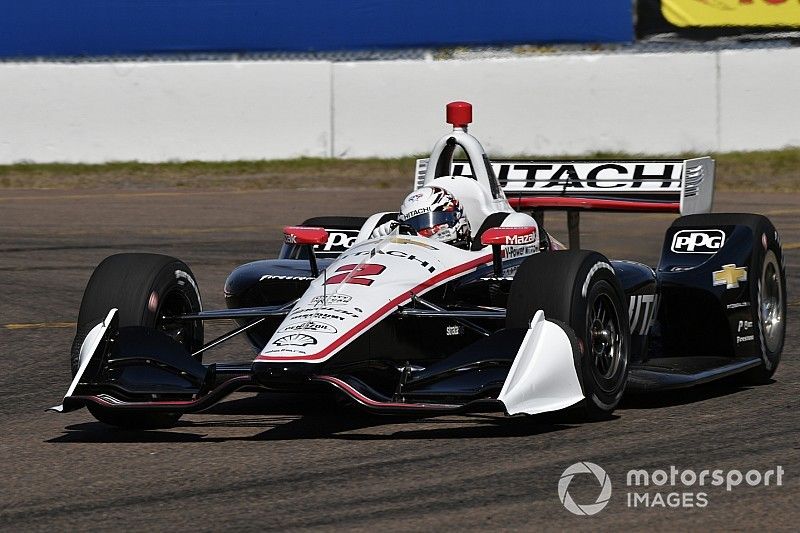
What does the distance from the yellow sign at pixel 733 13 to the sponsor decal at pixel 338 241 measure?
13612mm

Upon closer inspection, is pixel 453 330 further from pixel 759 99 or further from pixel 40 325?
pixel 759 99

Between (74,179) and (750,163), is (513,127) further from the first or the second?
(74,179)

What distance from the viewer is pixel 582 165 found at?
31.4 ft

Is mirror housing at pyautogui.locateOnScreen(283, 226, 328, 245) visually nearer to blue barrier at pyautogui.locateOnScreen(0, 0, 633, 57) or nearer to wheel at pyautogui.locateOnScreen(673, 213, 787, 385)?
wheel at pyautogui.locateOnScreen(673, 213, 787, 385)

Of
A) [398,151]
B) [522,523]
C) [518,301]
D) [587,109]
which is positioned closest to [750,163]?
[587,109]

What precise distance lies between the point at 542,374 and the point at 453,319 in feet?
2.44

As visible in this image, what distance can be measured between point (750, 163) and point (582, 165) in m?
12.0

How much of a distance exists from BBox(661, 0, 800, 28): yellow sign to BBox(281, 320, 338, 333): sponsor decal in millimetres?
15939

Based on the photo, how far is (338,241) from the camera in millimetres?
8938

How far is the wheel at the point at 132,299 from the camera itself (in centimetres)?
702

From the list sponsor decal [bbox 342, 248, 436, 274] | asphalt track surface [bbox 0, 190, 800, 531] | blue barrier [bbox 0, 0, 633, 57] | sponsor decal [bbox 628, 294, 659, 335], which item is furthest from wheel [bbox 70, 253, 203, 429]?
blue barrier [bbox 0, 0, 633, 57]

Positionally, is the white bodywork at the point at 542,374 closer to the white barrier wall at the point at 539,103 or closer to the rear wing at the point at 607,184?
the rear wing at the point at 607,184

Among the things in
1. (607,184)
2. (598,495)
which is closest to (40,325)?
(607,184)

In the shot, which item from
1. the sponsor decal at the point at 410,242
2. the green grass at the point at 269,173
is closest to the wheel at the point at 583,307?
the sponsor decal at the point at 410,242
